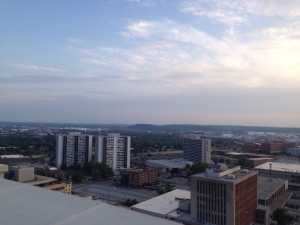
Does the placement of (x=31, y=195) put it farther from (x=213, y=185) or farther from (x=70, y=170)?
(x=70, y=170)

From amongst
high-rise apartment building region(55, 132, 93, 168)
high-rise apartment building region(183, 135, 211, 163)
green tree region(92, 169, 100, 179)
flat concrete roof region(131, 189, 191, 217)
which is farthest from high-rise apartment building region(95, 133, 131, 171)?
flat concrete roof region(131, 189, 191, 217)

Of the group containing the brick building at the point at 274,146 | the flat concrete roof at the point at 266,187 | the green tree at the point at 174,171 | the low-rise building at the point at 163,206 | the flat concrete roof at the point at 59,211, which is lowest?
the green tree at the point at 174,171

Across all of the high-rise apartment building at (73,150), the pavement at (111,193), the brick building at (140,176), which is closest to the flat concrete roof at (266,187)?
the pavement at (111,193)

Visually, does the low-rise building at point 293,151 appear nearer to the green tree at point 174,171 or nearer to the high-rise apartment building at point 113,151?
the green tree at point 174,171

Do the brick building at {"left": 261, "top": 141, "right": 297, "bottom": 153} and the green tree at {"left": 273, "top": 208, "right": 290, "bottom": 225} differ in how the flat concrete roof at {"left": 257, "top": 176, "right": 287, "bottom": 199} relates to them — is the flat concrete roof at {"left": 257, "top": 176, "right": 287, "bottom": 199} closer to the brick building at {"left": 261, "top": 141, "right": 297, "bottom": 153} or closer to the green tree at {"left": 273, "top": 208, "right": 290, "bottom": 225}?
the green tree at {"left": 273, "top": 208, "right": 290, "bottom": 225}

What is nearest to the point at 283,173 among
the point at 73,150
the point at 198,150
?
the point at 198,150

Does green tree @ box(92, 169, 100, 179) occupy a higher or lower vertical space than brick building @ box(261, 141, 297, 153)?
lower

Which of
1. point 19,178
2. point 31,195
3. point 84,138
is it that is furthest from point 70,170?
point 31,195
